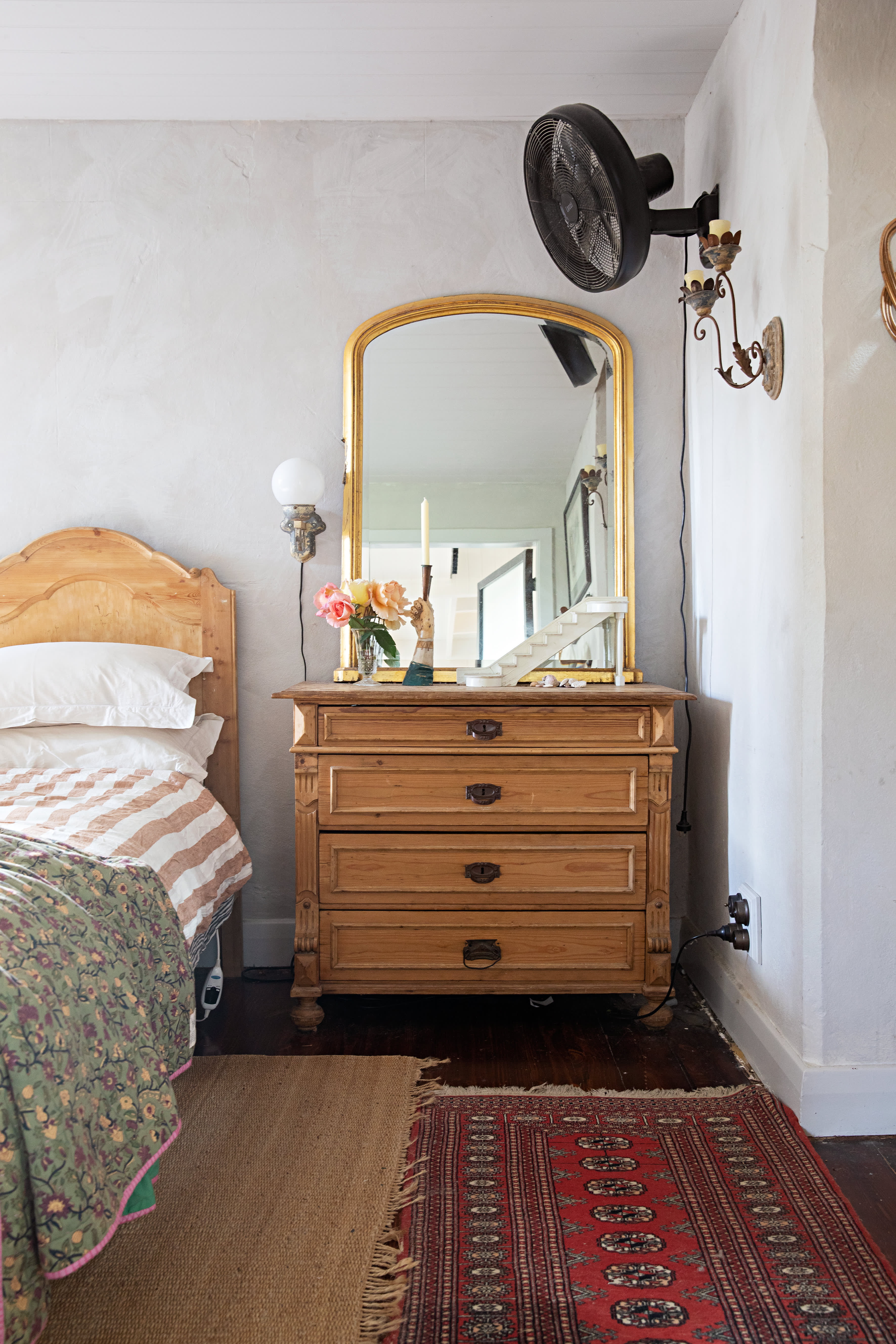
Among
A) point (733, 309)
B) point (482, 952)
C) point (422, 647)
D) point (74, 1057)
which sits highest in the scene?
point (733, 309)

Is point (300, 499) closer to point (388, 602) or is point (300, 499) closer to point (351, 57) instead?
point (388, 602)

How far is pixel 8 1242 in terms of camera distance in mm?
943

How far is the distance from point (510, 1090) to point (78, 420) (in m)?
2.18

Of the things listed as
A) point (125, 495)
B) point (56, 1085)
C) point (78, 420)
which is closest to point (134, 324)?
point (78, 420)

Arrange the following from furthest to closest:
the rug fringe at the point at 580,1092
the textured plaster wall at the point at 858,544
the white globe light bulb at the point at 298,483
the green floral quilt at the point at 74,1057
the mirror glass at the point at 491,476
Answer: the mirror glass at the point at 491,476 → the white globe light bulb at the point at 298,483 → the rug fringe at the point at 580,1092 → the textured plaster wall at the point at 858,544 → the green floral quilt at the point at 74,1057

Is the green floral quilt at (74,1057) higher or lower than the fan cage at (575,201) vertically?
lower

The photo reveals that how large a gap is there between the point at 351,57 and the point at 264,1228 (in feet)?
8.68

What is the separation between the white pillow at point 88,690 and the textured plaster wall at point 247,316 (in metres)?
0.37

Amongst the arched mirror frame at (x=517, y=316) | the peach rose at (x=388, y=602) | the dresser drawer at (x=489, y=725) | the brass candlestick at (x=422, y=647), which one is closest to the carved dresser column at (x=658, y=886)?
the dresser drawer at (x=489, y=725)

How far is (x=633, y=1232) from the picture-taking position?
1.42 metres

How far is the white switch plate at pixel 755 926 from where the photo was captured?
2.01m

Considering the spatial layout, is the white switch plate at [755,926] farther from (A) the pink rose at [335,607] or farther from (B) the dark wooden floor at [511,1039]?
(A) the pink rose at [335,607]

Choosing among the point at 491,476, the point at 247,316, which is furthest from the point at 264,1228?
the point at 247,316

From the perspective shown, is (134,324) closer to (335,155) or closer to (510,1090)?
(335,155)
